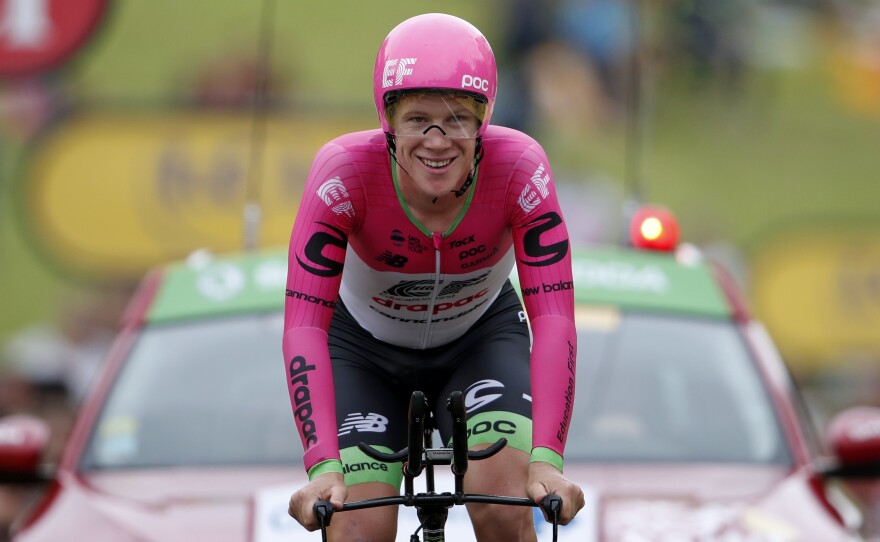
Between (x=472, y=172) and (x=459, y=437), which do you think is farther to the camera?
(x=472, y=172)

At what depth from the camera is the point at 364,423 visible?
13.6 feet

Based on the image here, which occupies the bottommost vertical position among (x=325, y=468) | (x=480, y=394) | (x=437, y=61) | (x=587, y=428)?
(x=587, y=428)

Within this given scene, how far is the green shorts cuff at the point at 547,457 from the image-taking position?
3709 millimetres

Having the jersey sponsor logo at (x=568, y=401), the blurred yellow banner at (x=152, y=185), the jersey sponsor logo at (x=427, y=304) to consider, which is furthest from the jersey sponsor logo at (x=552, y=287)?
the blurred yellow banner at (x=152, y=185)

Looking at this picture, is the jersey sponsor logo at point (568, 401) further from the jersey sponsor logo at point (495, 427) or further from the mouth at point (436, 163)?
the mouth at point (436, 163)

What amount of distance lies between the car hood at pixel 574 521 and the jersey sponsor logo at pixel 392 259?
2.14 ft

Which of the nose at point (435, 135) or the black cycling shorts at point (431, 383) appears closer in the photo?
the nose at point (435, 135)

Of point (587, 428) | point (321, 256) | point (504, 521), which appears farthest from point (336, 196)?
point (587, 428)

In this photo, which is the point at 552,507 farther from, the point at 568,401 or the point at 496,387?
the point at 496,387

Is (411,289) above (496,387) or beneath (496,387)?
above

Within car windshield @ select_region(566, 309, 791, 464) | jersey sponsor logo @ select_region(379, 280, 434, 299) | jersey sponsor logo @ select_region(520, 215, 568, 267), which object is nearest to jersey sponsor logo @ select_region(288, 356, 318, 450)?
jersey sponsor logo @ select_region(379, 280, 434, 299)

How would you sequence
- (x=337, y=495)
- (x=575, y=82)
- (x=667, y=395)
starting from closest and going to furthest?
1. (x=337, y=495)
2. (x=667, y=395)
3. (x=575, y=82)

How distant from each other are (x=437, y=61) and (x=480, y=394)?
0.87 metres

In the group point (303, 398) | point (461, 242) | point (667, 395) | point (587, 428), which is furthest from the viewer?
point (667, 395)
